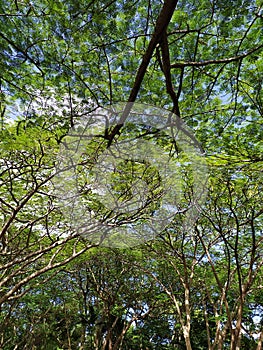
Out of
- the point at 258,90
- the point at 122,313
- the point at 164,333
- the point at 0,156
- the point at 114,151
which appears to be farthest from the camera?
the point at 164,333

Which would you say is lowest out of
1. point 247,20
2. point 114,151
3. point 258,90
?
point 114,151

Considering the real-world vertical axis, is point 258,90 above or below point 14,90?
above

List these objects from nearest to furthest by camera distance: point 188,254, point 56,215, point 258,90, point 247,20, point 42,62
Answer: point 247,20
point 42,62
point 258,90
point 56,215
point 188,254

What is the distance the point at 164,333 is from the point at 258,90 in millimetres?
7030

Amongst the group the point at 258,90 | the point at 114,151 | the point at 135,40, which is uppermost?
the point at 258,90

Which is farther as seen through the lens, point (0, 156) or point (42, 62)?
point (0, 156)

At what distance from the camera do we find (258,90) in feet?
8.15

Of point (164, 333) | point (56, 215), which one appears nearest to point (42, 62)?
point (56, 215)

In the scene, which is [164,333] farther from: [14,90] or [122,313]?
[14,90]

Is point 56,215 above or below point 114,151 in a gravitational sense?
above

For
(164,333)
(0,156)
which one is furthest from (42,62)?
(164,333)

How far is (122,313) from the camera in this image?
7160mm

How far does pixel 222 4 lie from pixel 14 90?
176 centimetres

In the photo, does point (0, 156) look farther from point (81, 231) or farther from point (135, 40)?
point (135, 40)
